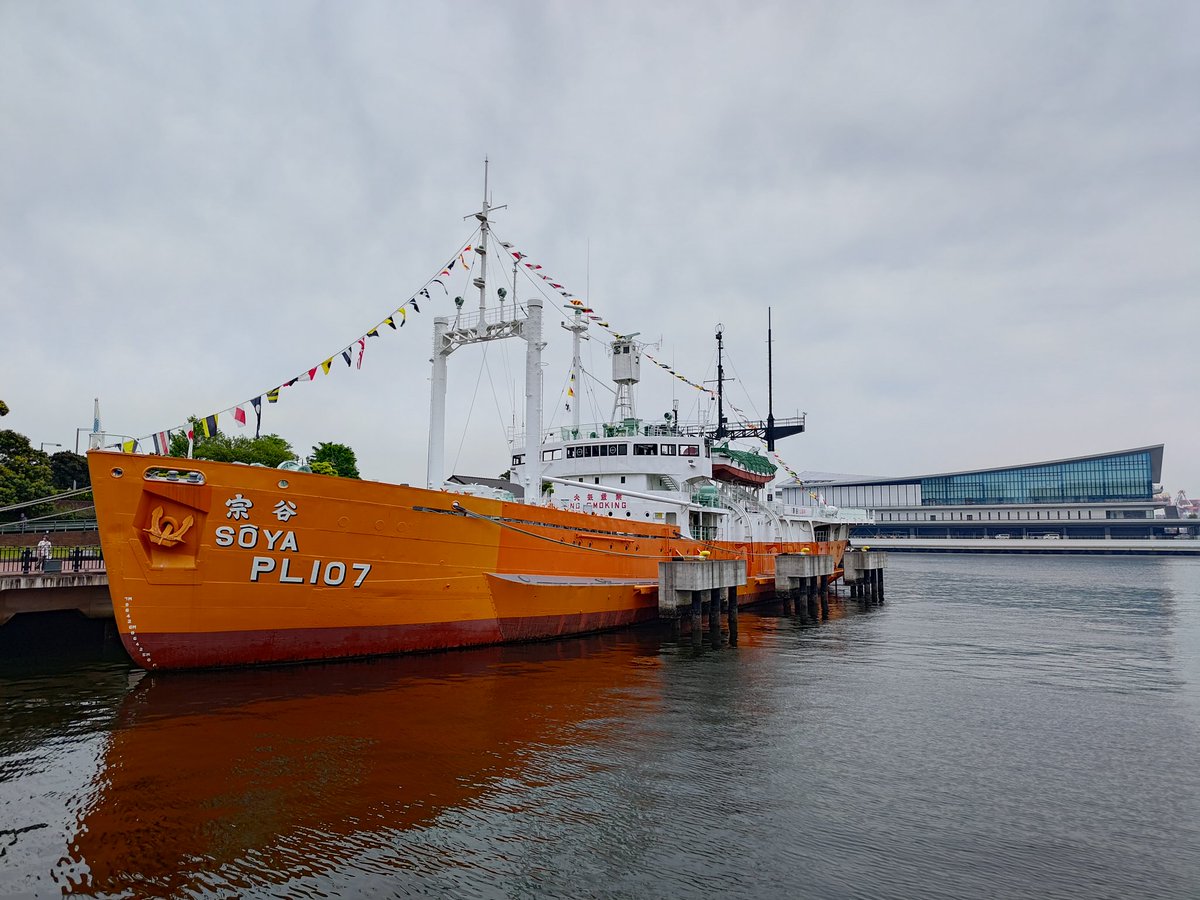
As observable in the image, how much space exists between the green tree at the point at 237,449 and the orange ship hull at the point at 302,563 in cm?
2317

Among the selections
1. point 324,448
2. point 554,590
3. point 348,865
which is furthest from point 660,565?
point 324,448

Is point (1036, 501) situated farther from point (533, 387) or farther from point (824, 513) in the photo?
point (533, 387)

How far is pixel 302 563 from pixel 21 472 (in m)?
19.5

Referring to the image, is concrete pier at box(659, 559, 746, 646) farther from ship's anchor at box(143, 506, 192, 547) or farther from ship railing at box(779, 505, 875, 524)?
ship railing at box(779, 505, 875, 524)

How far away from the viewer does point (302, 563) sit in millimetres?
12664

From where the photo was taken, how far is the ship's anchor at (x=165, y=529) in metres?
11.6

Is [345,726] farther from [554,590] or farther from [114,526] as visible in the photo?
[554,590]

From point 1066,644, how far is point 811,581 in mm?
8539

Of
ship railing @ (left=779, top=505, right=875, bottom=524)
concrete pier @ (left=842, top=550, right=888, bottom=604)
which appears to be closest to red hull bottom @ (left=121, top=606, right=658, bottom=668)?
concrete pier @ (left=842, top=550, right=888, bottom=604)

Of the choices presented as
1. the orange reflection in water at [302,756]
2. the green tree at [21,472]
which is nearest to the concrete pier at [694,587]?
the orange reflection in water at [302,756]

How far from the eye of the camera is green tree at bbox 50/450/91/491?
32406 millimetres

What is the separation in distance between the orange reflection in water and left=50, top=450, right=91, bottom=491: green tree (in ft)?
85.5

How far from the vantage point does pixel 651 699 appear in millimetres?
12312

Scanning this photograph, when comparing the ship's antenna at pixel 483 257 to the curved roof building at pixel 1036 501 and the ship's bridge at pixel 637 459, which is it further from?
the curved roof building at pixel 1036 501
